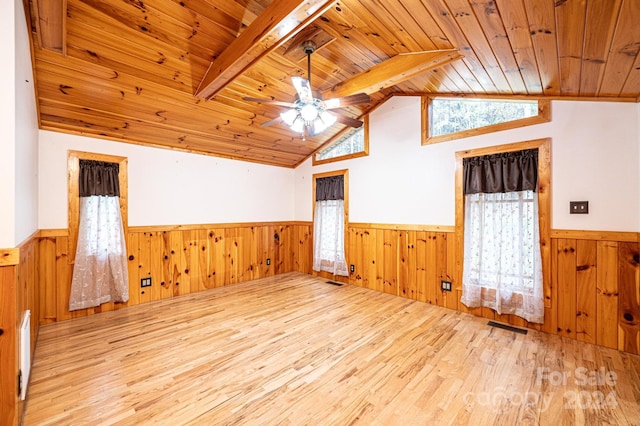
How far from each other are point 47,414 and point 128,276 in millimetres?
2096

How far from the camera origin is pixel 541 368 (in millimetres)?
2166

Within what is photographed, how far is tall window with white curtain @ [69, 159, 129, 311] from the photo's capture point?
3.16 metres

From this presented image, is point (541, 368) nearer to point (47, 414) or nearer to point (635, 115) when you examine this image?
point (635, 115)

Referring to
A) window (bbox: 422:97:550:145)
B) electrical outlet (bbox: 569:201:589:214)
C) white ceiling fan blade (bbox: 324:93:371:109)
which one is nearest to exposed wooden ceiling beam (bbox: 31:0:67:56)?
white ceiling fan blade (bbox: 324:93:371:109)

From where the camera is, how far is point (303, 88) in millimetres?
2432

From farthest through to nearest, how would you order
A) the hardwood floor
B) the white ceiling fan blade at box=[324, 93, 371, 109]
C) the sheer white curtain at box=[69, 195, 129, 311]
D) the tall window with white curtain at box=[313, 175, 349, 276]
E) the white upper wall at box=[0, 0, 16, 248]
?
the tall window with white curtain at box=[313, 175, 349, 276] → the sheer white curtain at box=[69, 195, 129, 311] → the white ceiling fan blade at box=[324, 93, 371, 109] → the hardwood floor → the white upper wall at box=[0, 0, 16, 248]

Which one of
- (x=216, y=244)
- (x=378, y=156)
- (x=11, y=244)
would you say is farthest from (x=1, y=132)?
(x=378, y=156)

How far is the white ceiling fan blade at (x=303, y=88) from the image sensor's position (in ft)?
A: 7.83

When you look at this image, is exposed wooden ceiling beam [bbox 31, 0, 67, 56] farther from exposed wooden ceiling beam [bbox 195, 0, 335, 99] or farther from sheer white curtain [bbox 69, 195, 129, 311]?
sheer white curtain [bbox 69, 195, 129, 311]

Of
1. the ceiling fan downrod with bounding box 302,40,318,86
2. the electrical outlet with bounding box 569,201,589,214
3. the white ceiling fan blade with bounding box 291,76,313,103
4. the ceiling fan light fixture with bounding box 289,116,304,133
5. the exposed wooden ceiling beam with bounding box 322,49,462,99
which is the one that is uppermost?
the ceiling fan downrod with bounding box 302,40,318,86

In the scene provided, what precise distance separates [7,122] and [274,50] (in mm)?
2059

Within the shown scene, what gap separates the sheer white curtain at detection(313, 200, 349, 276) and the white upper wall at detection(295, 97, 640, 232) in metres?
0.38

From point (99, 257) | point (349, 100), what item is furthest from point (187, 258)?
point (349, 100)

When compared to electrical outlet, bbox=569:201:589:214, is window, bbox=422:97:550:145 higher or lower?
higher
